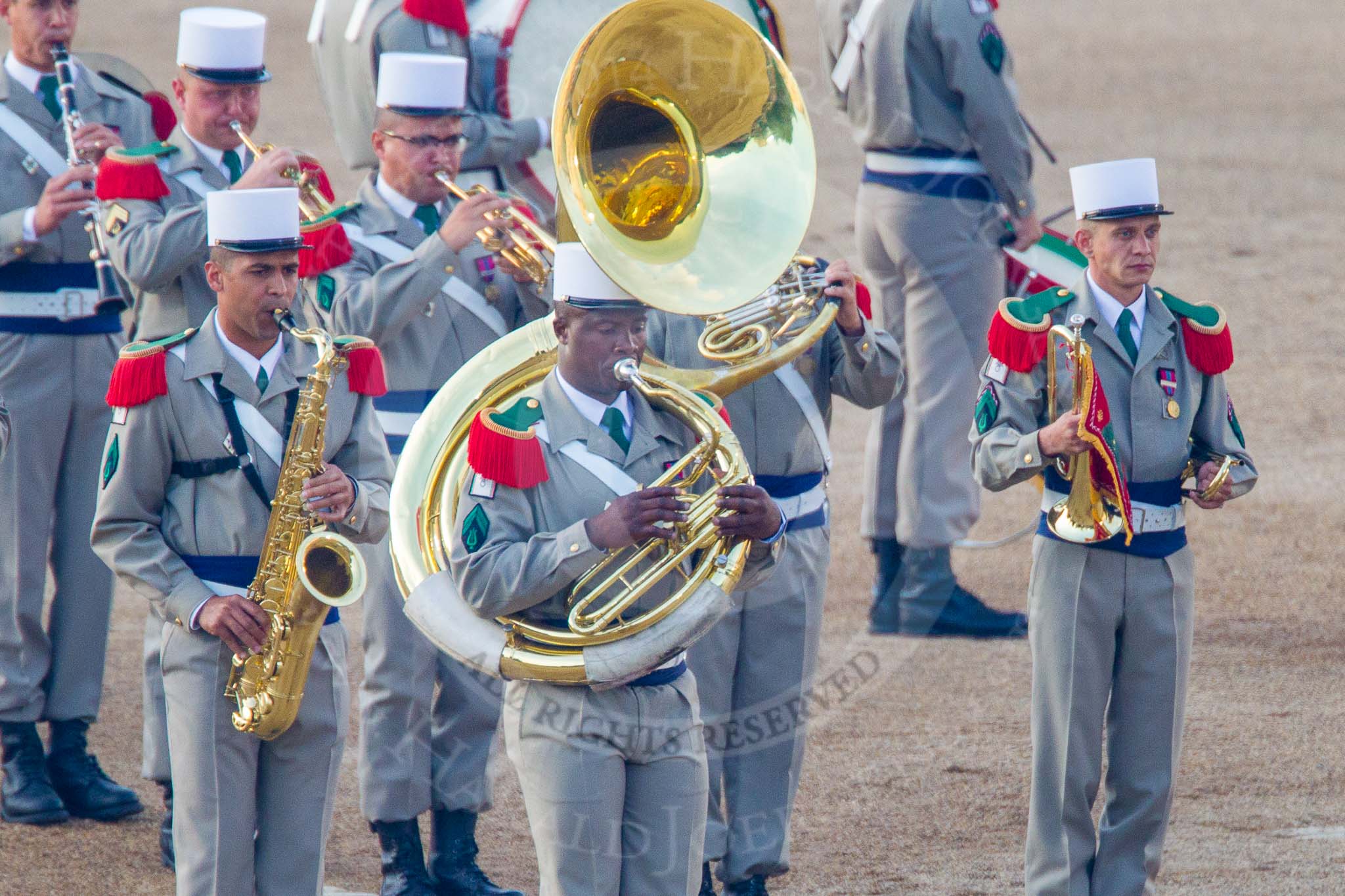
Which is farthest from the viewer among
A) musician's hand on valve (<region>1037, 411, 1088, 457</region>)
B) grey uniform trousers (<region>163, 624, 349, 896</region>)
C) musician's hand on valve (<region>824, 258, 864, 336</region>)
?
musician's hand on valve (<region>824, 258, 864, 336</region>)

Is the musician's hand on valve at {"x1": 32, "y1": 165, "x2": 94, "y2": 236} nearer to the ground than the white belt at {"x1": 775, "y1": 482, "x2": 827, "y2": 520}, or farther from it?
farther from it

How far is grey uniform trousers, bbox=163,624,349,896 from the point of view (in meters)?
4.71

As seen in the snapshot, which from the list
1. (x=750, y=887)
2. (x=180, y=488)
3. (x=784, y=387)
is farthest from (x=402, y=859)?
(x=784, y=387)

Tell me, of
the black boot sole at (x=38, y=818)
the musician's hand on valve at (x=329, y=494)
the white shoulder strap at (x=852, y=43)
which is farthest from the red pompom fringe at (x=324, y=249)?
the white shoulder strap at (x=852, y=43)

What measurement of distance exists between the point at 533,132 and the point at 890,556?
2.41 metres

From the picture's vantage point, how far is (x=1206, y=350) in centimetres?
533

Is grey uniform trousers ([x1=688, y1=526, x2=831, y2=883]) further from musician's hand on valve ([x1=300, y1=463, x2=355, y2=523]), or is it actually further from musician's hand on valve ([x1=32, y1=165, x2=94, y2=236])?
musician's hand on valve ([x1=32, y1=165, x2=94, y2=236])

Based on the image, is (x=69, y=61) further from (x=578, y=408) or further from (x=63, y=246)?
(x=578, y=408)

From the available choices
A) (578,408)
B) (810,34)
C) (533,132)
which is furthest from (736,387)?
(810,34)

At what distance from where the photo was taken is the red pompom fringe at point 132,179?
592 cm

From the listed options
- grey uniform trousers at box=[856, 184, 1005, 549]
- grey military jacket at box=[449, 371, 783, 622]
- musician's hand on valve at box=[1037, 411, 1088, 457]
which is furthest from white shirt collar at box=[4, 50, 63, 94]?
musician's hand on valve at box=[1037, 411, 1088, 457]

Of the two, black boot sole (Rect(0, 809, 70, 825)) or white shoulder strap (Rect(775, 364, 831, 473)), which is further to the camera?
black boot sole (Rect(0, 809, 70, 825))

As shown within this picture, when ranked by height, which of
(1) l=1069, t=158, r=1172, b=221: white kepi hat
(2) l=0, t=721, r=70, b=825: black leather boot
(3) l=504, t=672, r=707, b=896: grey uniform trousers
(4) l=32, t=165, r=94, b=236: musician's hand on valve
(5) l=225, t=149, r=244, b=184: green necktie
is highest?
(1) l=1069, t=158, r=1172, b=221: white kepi hat

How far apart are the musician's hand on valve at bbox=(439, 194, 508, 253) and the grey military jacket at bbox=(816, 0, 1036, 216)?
250 centimetres
